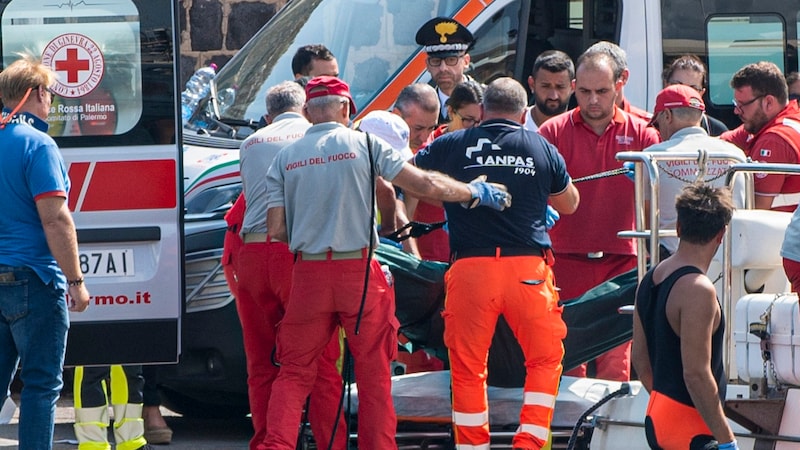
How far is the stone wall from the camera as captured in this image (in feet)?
45.0

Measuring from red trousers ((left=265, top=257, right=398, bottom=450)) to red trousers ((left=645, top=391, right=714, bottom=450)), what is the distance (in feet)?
6.21

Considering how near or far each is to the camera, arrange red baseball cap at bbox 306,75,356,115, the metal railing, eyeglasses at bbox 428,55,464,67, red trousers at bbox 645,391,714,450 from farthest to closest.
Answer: eyeglasses at bbox 428,55,464,67
red baseball cap at bbox 306,75,356,115
the metal railing
red trousers at bbox 645,391,714,450

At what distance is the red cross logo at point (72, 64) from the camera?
7.52 metres

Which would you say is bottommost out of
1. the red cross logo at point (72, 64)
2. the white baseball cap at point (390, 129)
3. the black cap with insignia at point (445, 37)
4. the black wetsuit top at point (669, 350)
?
the black wetsuit top at point (669, 350)

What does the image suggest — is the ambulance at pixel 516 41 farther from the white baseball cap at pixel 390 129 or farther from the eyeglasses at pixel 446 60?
the white baseball cap at pixel 390 129

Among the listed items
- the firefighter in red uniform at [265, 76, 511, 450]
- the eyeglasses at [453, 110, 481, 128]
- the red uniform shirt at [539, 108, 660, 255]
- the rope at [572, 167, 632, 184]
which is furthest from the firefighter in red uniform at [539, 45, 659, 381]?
the firefighter in red uniform at [265, 76, 511, 450]

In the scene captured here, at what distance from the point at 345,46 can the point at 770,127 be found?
264cm

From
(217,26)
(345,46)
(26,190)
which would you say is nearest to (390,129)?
(345,46)

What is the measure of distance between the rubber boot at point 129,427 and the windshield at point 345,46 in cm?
186

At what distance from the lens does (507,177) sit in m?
6.84

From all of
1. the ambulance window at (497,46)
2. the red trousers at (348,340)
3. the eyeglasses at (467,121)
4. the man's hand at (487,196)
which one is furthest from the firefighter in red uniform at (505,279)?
the ambulance window at (497,46)

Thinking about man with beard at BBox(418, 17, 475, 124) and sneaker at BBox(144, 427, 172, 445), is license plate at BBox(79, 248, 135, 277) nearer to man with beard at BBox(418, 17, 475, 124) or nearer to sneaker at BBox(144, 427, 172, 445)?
sneaker at BBox(144, 427, 172, 445)

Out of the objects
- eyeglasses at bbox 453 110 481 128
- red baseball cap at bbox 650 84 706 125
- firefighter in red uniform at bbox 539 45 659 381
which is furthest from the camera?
eyeglasses at bbox 453 110 481 128

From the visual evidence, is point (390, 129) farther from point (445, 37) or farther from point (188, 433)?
point (188, 433)
